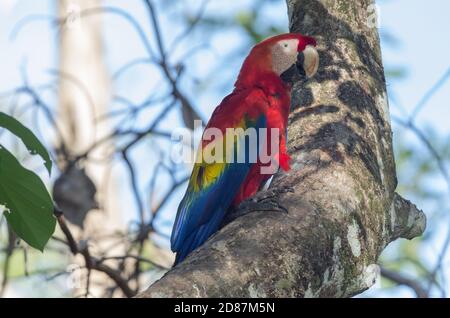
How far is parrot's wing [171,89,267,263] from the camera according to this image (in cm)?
234

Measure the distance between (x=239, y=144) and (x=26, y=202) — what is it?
0.94 m

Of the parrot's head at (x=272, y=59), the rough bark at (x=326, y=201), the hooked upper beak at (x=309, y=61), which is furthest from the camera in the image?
the parrot's head at (x=272, y=59)

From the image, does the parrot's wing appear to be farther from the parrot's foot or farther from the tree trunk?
the tree trunk

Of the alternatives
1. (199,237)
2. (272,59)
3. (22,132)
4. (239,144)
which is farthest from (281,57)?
(22,132)

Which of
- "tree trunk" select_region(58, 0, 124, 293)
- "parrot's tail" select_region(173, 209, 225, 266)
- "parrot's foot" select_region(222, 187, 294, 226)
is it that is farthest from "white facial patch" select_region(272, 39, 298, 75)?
"tree trunk" select_region(58, 0, 124, 293)

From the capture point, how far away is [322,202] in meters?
1.72

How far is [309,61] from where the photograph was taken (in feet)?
7.59

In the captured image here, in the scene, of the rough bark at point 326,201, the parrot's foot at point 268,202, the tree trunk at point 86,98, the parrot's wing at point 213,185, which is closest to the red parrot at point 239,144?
the parrot's wing at point 213,185

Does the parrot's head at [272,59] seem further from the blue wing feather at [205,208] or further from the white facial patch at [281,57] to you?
the blue wing feather at [205,208]

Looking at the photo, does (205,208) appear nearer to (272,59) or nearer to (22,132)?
(272,59)

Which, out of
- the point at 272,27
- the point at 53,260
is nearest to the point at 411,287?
the point at 272,27

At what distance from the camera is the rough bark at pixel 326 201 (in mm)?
1493

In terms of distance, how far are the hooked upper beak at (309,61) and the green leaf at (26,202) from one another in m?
0.87
